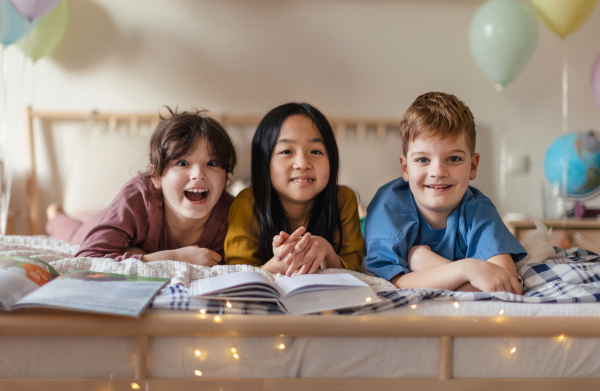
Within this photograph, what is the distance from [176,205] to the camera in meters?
1.18

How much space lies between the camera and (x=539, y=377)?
0.73 m

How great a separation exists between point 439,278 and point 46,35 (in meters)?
1.93

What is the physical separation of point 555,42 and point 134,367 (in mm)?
2548

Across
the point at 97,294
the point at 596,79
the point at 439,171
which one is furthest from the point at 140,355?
the point at 596,79

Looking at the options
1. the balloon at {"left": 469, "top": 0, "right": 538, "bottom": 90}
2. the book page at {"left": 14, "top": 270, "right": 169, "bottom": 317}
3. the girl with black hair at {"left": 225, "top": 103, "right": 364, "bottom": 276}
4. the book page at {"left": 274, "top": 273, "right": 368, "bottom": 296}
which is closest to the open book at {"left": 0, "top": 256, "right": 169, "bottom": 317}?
the book page at {"left": 14, "top": 270, "right": 169, "bottom": 317}

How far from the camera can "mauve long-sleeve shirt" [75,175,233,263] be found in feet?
3.71

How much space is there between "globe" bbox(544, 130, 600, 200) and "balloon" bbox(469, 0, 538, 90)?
402mm

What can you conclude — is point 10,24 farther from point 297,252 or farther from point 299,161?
point 297,252

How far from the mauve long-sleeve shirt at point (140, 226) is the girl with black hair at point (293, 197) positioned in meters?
0.12

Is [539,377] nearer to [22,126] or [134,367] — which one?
[134,367]

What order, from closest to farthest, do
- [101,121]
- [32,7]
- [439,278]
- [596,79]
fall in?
[439,278] → [32,7] → [596,79] → [101,121]

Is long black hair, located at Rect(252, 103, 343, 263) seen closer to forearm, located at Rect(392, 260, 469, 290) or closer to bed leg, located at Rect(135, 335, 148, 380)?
forearm, located at Rect(392, 260, 469, 290)

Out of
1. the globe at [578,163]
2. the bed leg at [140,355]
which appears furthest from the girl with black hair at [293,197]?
the globe at [578,163]

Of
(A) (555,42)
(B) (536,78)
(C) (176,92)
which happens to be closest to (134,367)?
(C) (176,92)
